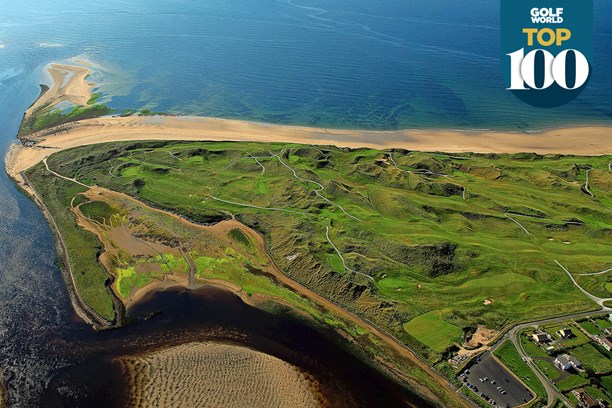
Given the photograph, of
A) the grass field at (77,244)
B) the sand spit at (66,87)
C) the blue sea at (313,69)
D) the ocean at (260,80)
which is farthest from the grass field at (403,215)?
the sand spit at (66,87)

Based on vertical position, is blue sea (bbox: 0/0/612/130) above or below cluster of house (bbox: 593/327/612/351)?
above

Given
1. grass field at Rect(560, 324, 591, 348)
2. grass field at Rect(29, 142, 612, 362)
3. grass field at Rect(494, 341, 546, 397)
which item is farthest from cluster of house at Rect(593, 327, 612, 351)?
grass field at Rect(494, 341, 546, 397)

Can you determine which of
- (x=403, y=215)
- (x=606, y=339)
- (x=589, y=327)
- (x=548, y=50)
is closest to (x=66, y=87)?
(x=403, y=215)

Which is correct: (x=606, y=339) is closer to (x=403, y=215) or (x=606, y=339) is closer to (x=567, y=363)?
(x=567, y=363)

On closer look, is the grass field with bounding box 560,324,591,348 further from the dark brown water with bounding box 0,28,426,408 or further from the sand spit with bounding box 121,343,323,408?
the sand spit with bounding box 121,343,323,408

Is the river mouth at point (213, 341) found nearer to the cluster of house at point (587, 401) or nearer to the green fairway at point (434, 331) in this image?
the green fairway at point (434, 331)

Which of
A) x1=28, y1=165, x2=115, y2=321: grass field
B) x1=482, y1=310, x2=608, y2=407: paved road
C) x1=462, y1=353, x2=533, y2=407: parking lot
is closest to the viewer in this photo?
x1=482, y1=310, x2=608, y2=407: paved road

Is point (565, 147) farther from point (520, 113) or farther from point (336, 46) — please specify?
point (336, 46)
